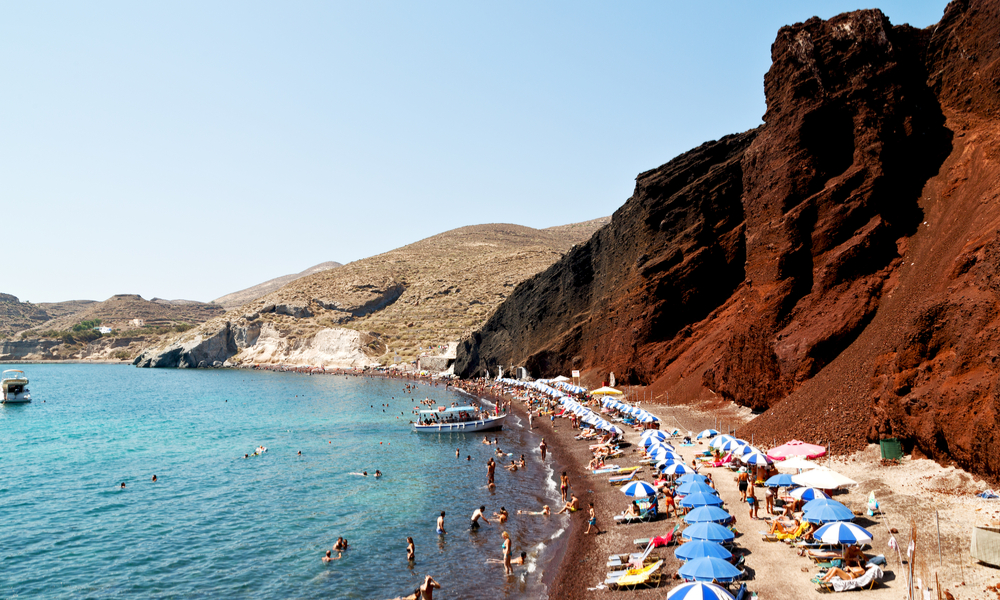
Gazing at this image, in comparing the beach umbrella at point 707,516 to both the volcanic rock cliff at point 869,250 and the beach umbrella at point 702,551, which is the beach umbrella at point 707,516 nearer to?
the beach umbrella at point 702,551

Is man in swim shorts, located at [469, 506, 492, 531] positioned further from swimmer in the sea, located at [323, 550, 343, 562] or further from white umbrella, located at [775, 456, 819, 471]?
white umbrella, located at [775, 456, 819, 471]

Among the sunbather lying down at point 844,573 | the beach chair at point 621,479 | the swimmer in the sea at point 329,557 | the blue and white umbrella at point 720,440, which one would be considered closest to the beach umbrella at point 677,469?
the blue and white umbrella at point 720,440

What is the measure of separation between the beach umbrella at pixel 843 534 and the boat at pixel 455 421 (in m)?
34.2

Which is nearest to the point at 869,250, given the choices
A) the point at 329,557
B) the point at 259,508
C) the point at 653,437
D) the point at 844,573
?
the point at 653,437

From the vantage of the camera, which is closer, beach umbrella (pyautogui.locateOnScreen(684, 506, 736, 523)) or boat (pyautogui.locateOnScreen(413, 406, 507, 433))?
beach umbrella (pyautogui.locateOnScreen(684, 506, 736, 523))

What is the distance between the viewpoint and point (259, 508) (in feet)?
83.4

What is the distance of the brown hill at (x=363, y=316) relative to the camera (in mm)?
126500

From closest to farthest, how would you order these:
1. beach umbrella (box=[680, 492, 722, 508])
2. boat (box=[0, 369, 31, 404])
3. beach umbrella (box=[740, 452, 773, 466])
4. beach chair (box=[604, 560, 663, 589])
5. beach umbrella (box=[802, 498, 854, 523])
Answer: beach umbrella (box=[802, 498, 854, 523]), beach chair (box=[604, 560, 663, 589]), beach umbrella (box=[680, 492, 722, 508]), beach umbrella (box=[740, 452, 773, 466]), boat (box=[0, 369, 31, 404])

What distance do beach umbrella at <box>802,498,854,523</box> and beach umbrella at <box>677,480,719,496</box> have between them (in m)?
3.64

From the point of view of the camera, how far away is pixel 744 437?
26031 millimetres

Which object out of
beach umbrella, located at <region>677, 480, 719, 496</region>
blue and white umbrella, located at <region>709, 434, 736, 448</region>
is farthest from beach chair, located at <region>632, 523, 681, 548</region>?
blue and white umbrella, located at <region>709, 434, 736, 448</region>

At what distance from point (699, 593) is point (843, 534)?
4.44 metres

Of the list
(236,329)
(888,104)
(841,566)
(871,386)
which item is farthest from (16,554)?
(236,329)

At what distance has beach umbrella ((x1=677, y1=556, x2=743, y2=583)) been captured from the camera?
474 inches
